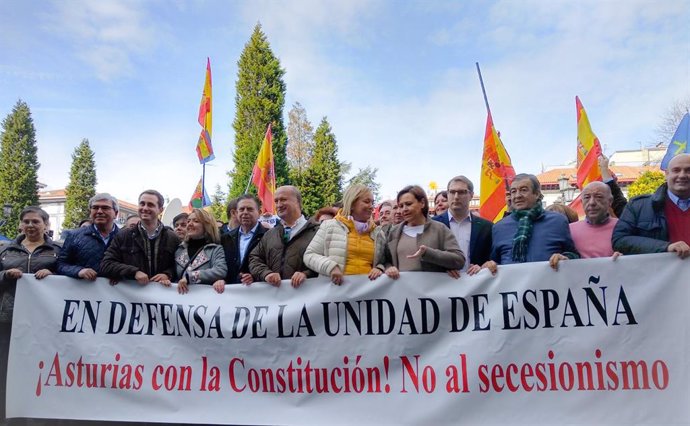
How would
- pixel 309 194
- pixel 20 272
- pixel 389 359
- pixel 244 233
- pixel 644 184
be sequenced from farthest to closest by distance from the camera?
pixel 309 194 < pixel 644 184 < pixel 244 233 < pixel 20 272 < pixel 389 359

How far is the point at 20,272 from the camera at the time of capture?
4449 mm

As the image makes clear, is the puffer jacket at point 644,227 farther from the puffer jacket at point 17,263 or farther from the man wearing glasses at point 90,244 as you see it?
the puffer jacket at point 17,263

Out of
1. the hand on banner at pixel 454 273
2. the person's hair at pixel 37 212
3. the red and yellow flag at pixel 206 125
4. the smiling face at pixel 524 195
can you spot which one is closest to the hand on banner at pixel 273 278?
the hand on banner at pixel 454 273

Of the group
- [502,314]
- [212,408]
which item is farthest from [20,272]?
[502,314]

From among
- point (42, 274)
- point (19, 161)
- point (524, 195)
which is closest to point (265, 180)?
point (42, 274)

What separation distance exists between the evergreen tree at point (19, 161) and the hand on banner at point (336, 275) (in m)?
59.5

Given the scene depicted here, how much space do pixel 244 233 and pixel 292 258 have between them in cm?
75

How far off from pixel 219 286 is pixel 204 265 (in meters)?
0.27

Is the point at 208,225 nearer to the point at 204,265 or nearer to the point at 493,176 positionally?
the point at 204,265

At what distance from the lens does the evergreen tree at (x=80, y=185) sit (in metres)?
61.5

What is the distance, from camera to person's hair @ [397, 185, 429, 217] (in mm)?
3947

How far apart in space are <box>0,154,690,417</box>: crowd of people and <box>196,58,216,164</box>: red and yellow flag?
6.95 metres

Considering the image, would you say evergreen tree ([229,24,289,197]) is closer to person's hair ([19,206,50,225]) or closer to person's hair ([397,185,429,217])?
→ person's hair ([19,206,50,225])

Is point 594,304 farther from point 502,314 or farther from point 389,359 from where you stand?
point 389,359
